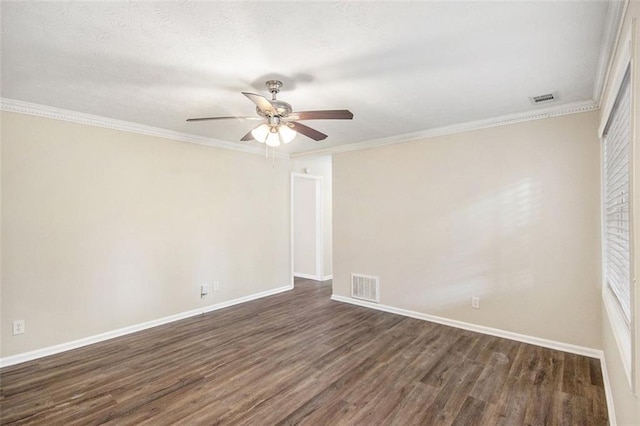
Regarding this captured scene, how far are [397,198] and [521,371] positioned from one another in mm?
2396

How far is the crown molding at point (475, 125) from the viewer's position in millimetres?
3090

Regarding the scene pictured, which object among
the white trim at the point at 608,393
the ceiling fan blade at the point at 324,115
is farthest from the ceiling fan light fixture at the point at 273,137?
the white trim at the point at 608,393

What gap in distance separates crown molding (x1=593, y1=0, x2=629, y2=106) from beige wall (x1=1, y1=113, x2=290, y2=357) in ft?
13.9

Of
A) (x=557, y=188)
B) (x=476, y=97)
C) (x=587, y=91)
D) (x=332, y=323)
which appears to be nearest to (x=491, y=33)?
(x=476, y=97)

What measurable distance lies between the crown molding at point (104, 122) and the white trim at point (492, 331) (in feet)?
10.4

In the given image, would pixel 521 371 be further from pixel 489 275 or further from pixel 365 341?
pixel 365 341

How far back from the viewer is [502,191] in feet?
11.6

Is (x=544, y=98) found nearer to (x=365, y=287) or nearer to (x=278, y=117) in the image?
(x=278, y=117)

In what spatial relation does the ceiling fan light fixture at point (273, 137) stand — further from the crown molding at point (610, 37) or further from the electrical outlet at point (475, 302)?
the electrical outlet at point (475, 302)

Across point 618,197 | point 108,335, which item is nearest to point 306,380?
point 108,335

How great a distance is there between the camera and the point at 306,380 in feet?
8.65

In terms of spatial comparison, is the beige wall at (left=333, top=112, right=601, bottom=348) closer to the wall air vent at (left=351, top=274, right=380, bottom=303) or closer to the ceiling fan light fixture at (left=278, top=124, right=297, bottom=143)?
the wall air vent at (left=351, top=274, right=380, bottom=303)

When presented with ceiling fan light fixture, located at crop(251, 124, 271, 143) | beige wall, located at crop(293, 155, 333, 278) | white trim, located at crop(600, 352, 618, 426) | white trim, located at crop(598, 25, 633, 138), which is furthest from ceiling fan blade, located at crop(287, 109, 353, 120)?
beige wall, located at crop(293, 155, 333, 278)

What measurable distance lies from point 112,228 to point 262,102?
259 cm
